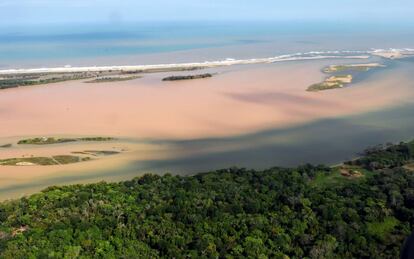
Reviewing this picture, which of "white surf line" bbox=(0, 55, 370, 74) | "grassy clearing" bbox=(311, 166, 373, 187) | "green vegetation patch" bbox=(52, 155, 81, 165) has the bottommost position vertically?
"grassy clearing" bbox=(311, 166, 373, 187)

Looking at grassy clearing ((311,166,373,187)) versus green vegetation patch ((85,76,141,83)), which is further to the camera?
green vegetation patch ((85,76,141,83))

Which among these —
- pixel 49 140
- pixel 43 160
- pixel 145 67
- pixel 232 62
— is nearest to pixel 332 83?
pixel 232 62

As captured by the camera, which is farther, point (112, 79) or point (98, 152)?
point (112, 79)

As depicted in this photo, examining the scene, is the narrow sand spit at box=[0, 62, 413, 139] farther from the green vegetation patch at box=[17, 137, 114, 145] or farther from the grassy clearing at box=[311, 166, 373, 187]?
the grassy clearing at box=[311, 166, 373, 187]

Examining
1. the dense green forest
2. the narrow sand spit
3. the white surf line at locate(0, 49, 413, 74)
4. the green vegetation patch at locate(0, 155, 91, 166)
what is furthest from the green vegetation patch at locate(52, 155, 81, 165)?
the white surf line at locate(0, 49, 413, 74)

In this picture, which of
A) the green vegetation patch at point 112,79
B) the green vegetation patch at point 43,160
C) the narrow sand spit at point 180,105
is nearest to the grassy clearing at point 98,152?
the green vegetation patch at point 43,160

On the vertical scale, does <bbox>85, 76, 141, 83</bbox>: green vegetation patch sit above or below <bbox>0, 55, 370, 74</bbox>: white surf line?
below

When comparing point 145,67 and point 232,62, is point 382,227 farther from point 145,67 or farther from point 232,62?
point 232,62

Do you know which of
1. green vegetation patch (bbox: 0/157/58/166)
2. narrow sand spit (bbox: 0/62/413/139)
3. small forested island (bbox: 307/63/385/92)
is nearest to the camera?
green vegetation patch (bbox: 0/157/58/166)
